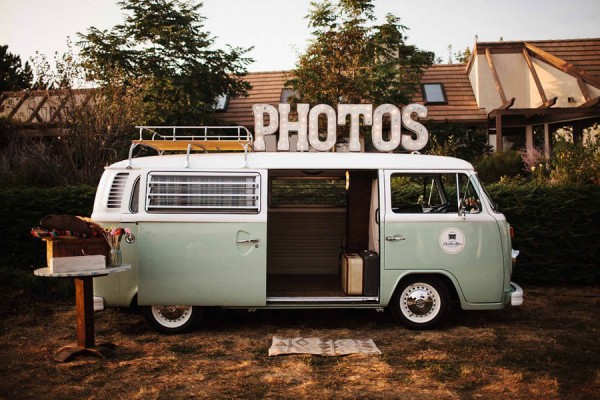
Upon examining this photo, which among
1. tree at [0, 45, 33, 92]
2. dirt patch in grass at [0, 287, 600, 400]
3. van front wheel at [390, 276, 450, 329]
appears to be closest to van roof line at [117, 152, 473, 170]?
van front wheel at [390, 276, 450, 329]

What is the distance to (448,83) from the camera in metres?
26.2

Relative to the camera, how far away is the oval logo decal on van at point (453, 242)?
7.56 meters

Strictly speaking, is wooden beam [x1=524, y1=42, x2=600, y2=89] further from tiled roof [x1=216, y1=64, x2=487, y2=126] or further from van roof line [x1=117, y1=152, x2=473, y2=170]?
van roof line [x1=117, y1=152, x2=473, y2=170]

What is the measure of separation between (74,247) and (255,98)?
20.3 m

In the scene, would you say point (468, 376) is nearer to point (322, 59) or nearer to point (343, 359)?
point (343, 359)

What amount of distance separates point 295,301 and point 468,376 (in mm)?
2399

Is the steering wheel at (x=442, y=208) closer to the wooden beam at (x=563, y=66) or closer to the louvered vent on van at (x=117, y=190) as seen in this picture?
the louvered vent on van at (x=117, y=190)

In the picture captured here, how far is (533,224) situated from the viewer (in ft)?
34.6

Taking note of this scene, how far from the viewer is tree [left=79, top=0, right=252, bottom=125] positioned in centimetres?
2112

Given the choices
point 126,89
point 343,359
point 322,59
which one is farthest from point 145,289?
point 322,59

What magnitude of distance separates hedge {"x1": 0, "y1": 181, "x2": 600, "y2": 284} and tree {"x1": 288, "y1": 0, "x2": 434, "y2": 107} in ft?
26.8

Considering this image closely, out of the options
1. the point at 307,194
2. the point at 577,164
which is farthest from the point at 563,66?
the point at 307,194

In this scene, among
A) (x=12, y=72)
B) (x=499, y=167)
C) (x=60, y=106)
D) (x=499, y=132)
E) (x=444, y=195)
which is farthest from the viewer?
(x=12, y=72)

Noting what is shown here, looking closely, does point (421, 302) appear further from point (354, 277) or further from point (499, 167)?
point (499, 167)
